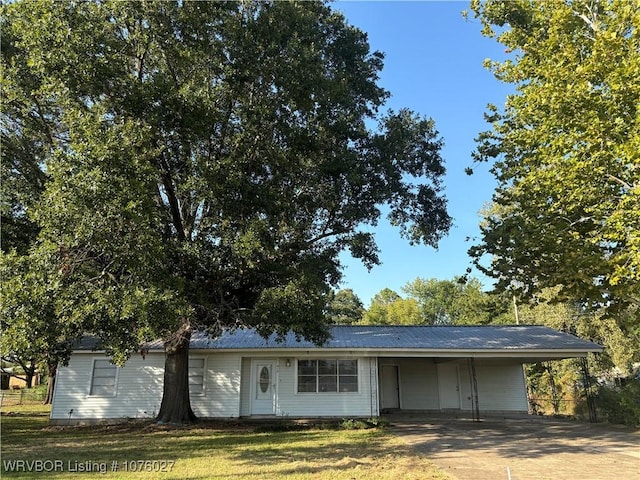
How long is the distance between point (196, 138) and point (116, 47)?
94.7 inches

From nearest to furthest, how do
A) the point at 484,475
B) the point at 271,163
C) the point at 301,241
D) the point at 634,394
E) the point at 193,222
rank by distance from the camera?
the point at 484,475 < the point at 271,163 < the point at 193,222 < the point at 301,241 < the point at 634,394

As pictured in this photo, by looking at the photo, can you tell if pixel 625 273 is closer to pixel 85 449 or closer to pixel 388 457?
pixel 388 457

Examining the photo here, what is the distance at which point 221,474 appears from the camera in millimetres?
7840

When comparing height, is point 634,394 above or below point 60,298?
below

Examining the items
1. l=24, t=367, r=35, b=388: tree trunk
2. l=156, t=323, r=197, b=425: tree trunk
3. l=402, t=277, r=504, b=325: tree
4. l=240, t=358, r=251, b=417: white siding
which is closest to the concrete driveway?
l=240, t=358, r=251, b=417: white siding

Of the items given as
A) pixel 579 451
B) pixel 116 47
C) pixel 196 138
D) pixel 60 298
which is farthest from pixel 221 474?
pixel 116 47

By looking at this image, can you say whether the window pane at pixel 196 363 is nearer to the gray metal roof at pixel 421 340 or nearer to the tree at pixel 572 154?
the gray metal roof at pixel 421 340

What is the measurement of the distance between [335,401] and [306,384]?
4.13 ft

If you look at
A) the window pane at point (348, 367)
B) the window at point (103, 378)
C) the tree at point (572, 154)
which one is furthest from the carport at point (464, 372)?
the window at point (103, 378)

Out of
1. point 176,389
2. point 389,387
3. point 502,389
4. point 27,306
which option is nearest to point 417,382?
point 389,387

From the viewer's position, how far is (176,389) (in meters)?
15.5

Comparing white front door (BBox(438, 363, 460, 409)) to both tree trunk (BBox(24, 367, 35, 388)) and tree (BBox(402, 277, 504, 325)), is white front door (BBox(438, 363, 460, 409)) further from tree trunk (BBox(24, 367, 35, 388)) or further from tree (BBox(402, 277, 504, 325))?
tree trunk (BBox(24, 367, 35, 388))

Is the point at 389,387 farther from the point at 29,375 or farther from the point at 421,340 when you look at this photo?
the point at 29,375

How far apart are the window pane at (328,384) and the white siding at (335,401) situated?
0.60 feet
